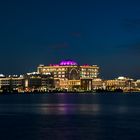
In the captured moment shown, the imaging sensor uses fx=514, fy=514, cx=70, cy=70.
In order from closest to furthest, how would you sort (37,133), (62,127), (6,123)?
(37,133) < (62,127) < (6,123)

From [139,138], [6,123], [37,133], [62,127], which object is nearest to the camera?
[139,138]

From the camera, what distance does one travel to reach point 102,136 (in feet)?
108

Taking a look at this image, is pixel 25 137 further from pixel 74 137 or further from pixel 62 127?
pixel 62 127

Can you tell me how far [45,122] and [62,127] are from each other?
14.7 feet

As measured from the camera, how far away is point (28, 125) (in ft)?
Result: 129

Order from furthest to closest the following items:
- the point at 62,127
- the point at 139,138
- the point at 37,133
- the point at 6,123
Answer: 1. the point at 6,123
2. the point at 62,127
3. the point at 37,133
4. the point at 139,138

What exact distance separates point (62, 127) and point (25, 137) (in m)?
5.91

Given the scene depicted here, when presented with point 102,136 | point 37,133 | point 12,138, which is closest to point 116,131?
point 102,136

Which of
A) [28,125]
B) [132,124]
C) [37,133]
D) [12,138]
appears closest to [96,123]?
[132,124]

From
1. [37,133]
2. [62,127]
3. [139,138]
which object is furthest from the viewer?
[62,127]

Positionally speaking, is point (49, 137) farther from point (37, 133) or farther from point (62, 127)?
point (62, 127)

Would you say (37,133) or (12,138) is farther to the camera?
(37,133)

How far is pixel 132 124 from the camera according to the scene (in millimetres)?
39938

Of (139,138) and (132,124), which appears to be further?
(132,124)
